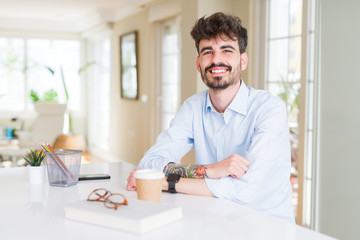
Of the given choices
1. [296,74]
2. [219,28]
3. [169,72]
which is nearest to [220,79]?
[219,28]

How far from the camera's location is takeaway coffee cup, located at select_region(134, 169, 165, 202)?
127 centimetres

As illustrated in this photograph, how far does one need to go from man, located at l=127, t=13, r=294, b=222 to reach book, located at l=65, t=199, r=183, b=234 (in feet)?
1.14

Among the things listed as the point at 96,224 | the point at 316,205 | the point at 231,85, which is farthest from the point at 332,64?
the point at 96,224

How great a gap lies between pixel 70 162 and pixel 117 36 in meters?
6.00

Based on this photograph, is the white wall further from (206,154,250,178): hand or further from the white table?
the white table

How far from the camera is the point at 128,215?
106 centimetres

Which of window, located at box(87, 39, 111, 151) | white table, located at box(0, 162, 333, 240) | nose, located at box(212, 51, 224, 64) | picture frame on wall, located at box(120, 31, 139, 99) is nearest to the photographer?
white table, located at box(0, 162, 333, 240)

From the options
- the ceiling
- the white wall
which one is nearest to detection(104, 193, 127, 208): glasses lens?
the white wall

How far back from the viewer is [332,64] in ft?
9.65

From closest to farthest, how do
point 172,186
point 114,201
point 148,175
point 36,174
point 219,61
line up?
point 114,201, point 148,175, point 172,186, point 36,174, point 219,61

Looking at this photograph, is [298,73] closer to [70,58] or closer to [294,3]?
[294,3]

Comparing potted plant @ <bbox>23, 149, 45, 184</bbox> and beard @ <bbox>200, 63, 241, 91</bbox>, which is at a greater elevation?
beard @ <bbox>200, 63, 241, 91</bbox>

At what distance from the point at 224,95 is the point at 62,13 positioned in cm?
679

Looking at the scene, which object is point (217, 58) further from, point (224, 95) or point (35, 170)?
point (35, 170)
